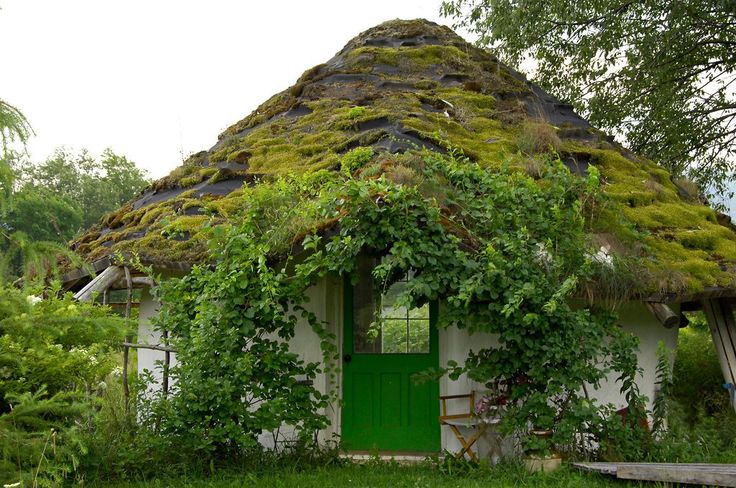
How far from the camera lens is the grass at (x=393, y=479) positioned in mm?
6340

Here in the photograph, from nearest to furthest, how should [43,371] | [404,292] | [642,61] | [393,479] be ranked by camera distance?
[43,371] → [393,479] → [404,292] → [642,61]

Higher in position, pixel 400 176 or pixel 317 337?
pixel 400 176

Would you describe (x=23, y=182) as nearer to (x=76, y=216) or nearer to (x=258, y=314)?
(x=76, y=216)

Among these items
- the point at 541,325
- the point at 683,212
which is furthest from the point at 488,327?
the point at 683,212

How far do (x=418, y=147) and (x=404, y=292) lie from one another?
2.12m

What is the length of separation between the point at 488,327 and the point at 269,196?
243 centimetres

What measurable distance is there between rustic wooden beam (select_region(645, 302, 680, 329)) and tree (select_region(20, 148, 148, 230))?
41.7m

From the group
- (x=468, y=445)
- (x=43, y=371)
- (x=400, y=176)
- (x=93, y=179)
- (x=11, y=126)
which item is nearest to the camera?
(x=11, y=126)

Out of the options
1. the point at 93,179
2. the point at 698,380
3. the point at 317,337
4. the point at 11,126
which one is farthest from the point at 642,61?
the point at 93,179

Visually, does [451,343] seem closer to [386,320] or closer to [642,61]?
[386,320]

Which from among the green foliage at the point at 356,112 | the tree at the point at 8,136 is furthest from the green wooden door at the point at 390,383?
the tree at the point at 8,136

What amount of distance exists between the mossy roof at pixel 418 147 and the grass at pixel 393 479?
2.33 m

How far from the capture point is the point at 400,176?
7457 millimetres

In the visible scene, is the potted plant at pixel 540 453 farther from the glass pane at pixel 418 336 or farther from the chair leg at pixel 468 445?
the glass pane at pixel 418 336
